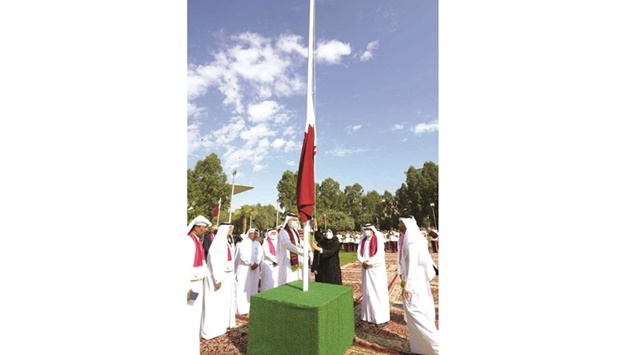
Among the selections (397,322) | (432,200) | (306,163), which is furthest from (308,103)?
(432,200)

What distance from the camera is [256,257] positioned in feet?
24.1

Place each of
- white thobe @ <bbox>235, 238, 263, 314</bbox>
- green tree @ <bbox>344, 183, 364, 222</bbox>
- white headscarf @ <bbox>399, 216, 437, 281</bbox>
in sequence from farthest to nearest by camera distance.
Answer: green tree @ <bbox>344, 183, 364, 222</bbox>, white thobe @ <bbox>235, 238, 263, 314</bbox>, white headscarf @ <bbox>399, 216, 437, 281</bbox>

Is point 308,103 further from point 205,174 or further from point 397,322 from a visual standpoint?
point 205,174

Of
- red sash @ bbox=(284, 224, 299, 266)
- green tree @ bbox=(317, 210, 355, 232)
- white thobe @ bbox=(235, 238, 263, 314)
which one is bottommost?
green tree @ bbox=(317, 210, 355, 232)

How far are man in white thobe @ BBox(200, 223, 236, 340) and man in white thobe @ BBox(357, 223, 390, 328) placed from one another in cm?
255

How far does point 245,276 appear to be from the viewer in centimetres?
679

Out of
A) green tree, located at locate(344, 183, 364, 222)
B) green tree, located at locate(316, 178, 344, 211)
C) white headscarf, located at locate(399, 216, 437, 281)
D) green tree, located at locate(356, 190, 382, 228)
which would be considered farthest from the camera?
green tree, located at locate(344, 183, 364, 222)

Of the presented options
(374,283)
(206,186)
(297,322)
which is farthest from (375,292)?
(206,186)

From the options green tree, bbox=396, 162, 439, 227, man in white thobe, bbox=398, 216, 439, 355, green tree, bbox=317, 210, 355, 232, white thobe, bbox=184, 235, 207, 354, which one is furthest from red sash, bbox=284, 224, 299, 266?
green tree, bbox=396, 162, 439, 227

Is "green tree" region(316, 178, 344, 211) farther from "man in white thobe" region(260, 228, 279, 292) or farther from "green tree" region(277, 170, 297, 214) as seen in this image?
"man in white thobe" region(260, 228, 279, 292)

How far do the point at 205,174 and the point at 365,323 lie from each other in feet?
72.0

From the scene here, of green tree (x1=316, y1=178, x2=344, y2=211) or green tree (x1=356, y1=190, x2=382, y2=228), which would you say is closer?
green tree (x1=316, y1=178, x2=344, y2=211)

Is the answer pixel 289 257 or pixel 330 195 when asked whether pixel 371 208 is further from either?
pixel 289 257

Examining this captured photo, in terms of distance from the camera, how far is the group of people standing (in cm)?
412
